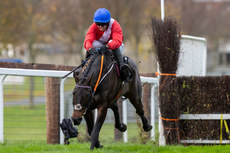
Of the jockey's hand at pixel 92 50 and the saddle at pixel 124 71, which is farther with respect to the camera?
the saddle at pixel 124 71

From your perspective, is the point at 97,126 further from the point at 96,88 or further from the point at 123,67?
the point at 123,67

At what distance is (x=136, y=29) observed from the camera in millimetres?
29453

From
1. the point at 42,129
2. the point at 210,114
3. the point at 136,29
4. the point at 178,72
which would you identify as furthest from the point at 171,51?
the point at 136,29

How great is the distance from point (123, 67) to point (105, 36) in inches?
23.7

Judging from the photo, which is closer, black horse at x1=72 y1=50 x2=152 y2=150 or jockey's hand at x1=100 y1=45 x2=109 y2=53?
black horse at x1=72 y1=50 x2=152 y2=150

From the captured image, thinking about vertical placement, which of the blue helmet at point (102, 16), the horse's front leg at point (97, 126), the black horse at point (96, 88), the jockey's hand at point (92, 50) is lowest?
the horse's front leg at point (97, 126)

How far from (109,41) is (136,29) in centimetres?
2249

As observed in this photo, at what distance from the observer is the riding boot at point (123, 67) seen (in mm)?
6996

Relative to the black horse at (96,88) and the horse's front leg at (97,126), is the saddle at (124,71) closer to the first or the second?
the black horse at (96,88)

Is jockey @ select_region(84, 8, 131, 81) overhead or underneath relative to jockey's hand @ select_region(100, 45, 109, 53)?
overhead

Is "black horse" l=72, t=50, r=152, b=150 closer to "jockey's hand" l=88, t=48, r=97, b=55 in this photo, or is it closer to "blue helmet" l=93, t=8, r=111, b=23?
"jockey's hand" l=88, t=48, r=97, b=55

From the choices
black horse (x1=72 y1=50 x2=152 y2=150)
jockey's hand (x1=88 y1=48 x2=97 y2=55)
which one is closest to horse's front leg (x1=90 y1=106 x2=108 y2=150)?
black horse (x1=72 y1=50 x2=152 y2=150)

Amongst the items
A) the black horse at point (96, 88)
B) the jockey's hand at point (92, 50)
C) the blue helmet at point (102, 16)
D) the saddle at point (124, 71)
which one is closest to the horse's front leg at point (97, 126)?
the black horse at point (96, 88)

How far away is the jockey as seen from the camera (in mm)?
→ 6762
